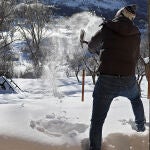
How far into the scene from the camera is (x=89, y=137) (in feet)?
17.5

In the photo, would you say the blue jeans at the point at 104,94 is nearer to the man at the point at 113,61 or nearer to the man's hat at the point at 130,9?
the man at the point at 113,61

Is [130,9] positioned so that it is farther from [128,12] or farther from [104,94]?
[104,94]

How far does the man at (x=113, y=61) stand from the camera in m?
5.14

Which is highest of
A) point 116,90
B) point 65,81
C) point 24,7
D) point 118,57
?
point 24,7

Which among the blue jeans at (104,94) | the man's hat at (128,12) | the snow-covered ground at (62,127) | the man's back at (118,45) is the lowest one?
the snow-covered ground at (62,127)

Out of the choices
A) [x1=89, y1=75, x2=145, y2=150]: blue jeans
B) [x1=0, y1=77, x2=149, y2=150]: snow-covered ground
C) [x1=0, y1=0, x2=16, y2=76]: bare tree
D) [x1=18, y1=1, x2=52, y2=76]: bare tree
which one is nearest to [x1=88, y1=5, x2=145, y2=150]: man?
[x1=89, y1=75, x2=145, y2=150]: blue jeans

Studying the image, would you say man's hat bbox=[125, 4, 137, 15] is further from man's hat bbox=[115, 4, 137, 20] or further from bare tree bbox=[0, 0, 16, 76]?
bare tree bbox=[0, 0, 16, 76]

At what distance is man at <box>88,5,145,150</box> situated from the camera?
5145 millimetres

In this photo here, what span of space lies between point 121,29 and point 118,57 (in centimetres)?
28

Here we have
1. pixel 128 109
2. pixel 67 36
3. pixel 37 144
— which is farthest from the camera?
pixel 67 36

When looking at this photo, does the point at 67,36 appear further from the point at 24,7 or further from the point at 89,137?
the point at 89,137

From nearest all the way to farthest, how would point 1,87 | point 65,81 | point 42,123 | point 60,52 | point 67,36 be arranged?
point 42,123
point 1,87
point 65,81
point 60,52
point 67,36

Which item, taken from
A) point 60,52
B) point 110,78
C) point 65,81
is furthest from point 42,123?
point 60,52

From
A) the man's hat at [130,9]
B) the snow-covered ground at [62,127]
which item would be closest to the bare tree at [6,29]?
the snow-covered ground at [62,127]
